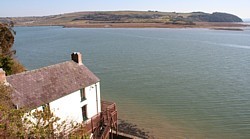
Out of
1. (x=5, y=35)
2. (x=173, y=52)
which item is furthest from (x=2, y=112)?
(x=173, y=52)

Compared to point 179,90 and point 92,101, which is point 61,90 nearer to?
point 92,101

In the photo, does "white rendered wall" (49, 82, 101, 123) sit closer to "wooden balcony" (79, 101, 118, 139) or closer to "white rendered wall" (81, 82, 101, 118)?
"white rendered wall" (81, 82, 101, 118)

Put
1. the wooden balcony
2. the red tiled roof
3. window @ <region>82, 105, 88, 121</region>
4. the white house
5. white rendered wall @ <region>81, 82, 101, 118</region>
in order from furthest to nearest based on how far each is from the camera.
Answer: the wooden balcony → white rendered wall @ <region>81, 82, 101, 118</region> → window @ <region>82, 105, 88, 121</region> → the white house → the red tiled roof

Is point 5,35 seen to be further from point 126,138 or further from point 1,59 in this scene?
point 126,138

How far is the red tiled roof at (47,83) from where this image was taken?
20.3 meters

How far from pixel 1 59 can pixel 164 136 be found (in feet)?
76.1

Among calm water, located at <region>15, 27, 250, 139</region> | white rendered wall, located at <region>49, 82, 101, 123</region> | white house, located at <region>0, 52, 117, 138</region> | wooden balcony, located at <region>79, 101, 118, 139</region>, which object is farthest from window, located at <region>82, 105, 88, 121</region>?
calm water, located at <region>15, 27, 250, 139</region>

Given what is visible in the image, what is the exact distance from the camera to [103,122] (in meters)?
26.8

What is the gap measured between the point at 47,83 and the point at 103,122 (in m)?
7.48

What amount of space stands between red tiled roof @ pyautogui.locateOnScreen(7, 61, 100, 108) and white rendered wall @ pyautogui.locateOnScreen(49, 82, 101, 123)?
0.53m

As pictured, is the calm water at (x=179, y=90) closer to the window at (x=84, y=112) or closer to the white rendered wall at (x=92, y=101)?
the white rendered wall at (x=92, y=101)

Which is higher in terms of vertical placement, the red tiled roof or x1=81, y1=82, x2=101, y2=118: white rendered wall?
the red tiled roof

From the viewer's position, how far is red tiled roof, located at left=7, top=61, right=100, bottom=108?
66.7 feet

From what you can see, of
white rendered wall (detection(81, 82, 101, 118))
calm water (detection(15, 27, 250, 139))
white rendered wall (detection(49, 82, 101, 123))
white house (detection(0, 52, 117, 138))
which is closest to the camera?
white house (detection(0, 52, 117, 138))
